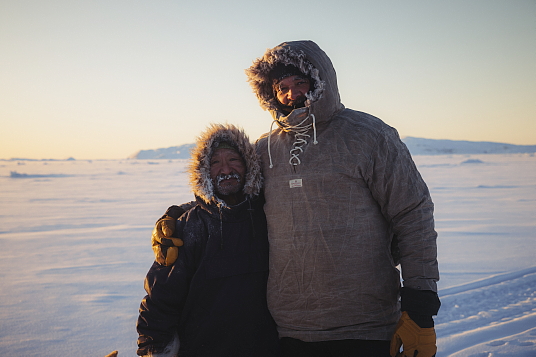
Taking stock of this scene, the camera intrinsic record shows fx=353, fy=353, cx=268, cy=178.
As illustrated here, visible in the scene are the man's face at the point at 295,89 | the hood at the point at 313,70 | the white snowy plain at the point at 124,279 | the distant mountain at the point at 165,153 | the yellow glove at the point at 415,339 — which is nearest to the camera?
the yellow glove at the point at 415,339

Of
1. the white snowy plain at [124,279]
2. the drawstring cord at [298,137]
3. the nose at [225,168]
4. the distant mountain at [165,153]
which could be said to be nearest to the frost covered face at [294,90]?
the drawstring cord at [298,137]

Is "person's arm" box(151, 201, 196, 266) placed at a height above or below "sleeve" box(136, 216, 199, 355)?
above

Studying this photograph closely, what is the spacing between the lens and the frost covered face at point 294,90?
66.7 inches

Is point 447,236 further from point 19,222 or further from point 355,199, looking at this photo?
point 19,222

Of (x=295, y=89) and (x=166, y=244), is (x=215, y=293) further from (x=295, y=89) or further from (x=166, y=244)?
(x=295, y=89)

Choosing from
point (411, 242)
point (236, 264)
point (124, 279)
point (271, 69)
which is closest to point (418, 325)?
point (411, 242)

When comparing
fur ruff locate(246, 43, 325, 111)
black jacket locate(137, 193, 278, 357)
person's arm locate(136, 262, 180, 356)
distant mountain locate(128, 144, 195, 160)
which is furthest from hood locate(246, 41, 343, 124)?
distant mountain locate(128, 144, 195, 160)

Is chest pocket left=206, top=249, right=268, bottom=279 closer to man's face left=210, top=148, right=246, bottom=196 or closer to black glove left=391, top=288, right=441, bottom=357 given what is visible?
man's face left=210, top=148, right=246, bottom=196

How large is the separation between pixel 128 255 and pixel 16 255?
167 cm

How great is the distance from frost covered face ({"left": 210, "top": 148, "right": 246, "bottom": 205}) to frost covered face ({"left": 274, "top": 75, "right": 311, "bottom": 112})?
1.25ft

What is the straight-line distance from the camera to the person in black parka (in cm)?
165

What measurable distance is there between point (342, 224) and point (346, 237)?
57 mm

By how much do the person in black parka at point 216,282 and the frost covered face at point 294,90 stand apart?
1.01ft

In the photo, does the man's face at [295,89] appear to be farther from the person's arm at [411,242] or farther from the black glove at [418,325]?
the black glove at [418,325]
